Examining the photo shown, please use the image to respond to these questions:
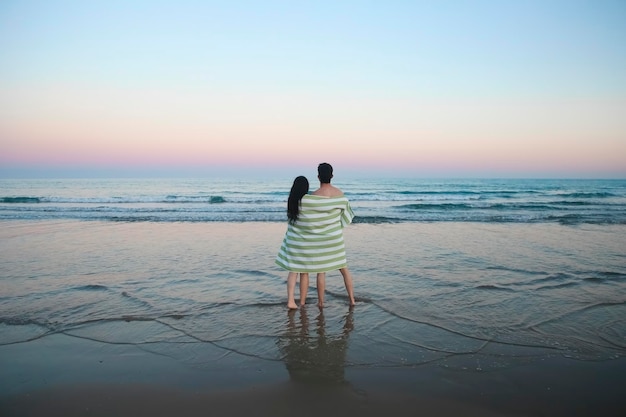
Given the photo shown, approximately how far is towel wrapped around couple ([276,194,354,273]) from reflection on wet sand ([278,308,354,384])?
24.9 inches

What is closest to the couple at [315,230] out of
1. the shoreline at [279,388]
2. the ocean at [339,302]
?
the ocean at [339,302]

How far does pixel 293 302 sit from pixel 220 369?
1.77m

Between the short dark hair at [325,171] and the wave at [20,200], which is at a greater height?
the short dark hair at [325,171]

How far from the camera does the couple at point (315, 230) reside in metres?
4.73

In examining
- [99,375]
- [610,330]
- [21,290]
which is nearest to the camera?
[99,375]

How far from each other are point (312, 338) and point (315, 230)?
1.34 meters

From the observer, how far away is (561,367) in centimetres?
331

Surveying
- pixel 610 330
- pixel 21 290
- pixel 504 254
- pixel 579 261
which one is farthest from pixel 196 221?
pixel 610 330

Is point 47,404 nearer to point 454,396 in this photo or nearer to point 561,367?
point 454,396

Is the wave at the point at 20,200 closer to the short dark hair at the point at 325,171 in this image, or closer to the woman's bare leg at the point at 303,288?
the woman's bare leg at the point at 303,288

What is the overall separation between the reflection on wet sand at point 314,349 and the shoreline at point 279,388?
9cm

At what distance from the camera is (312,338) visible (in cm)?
403

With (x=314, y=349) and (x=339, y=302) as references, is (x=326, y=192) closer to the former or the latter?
(x=339, y=302)

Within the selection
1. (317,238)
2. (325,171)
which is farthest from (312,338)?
(325,171)
